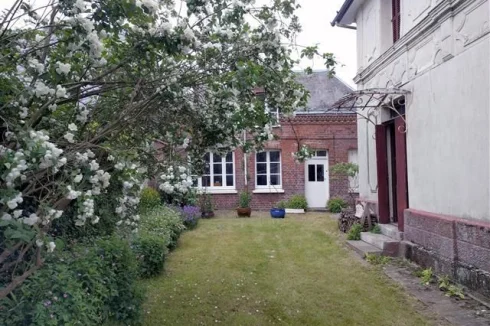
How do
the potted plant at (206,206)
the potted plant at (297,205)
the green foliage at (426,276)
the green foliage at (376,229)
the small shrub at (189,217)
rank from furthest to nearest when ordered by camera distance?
1. the potted plant at (297,205)
2. the potted plant at (206,206)
3. the small shrub at (189,217)
4. the green foliage at (376,229)
5. the green foliage at (426,276)

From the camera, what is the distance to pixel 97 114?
4727mm

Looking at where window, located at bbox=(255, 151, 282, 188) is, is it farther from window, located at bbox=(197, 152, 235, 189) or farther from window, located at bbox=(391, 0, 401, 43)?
window, located at bbox=(391, 0, 401, 43)

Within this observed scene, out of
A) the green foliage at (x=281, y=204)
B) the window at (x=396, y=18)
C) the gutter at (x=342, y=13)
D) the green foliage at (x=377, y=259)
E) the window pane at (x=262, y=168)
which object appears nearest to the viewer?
the green foliage at (x=377, y=259)

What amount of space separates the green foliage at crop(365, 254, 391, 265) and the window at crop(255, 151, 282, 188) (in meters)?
10.2

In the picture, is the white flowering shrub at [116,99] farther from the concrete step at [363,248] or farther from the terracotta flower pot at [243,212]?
the terracotta flower pot at [243,212]

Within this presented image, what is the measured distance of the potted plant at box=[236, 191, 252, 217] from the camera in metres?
17.0

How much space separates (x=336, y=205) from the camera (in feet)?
58.1

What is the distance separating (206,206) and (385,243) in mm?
9023

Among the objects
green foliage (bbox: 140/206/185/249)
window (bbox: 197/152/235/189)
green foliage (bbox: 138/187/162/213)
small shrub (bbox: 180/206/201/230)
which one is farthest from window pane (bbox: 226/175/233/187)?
green foliage (bbox: 140/206/185/249)

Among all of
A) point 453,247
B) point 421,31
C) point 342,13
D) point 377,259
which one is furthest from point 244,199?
point 453,247

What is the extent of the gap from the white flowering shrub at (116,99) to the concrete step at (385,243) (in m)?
4.38

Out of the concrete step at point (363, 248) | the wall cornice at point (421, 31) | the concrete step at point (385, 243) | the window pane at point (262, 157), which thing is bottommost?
the concrete step at point (363, 248)

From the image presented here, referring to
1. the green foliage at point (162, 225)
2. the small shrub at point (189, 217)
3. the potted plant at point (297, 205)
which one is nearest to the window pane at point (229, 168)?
the potted plant at point (297, 205)

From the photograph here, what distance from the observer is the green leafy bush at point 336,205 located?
58.0ft
